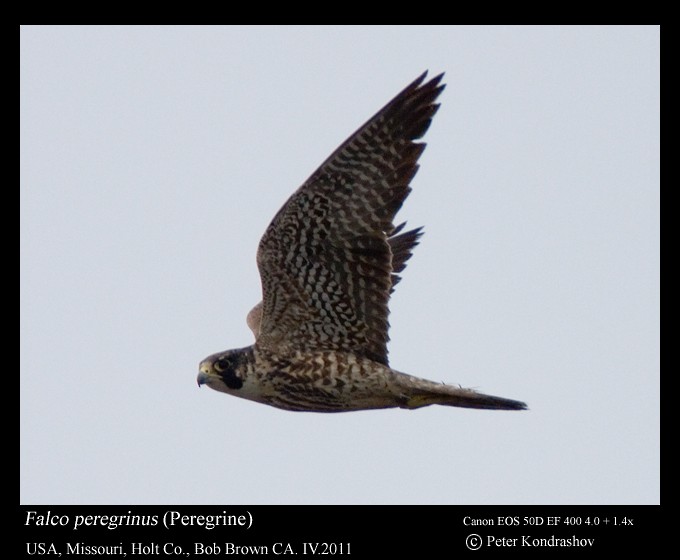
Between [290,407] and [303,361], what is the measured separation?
0.46 metres

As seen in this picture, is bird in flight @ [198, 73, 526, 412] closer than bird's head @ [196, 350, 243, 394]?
Yes

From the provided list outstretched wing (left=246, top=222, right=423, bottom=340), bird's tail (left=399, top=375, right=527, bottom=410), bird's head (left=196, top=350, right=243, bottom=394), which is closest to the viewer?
bird's tail (left=399, top=375, right=527, bottom=410)

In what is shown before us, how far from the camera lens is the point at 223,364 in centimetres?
759

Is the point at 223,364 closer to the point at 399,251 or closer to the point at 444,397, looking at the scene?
the point at 444,397

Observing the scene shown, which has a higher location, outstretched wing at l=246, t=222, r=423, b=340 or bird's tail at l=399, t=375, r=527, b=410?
outstretched wing at l=246, t=222, r=423, b=340

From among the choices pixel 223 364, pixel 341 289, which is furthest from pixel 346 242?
pixel 223 364

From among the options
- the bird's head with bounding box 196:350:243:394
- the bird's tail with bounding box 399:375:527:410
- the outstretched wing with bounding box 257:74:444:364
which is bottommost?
the bird's tail with bounding box 399:375:527:410

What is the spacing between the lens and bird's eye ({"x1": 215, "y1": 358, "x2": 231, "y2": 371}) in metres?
7.58

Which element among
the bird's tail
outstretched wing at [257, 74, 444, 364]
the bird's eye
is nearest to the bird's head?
the bird's eye

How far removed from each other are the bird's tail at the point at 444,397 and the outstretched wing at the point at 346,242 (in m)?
0.39

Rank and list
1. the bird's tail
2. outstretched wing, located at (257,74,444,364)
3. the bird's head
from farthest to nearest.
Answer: the bird's head, the bird's tail, outstretched wing, located at (257,74,444,364)

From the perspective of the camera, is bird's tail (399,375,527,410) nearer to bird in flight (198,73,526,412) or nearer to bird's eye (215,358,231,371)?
bird in flight (198,73,526,412)
